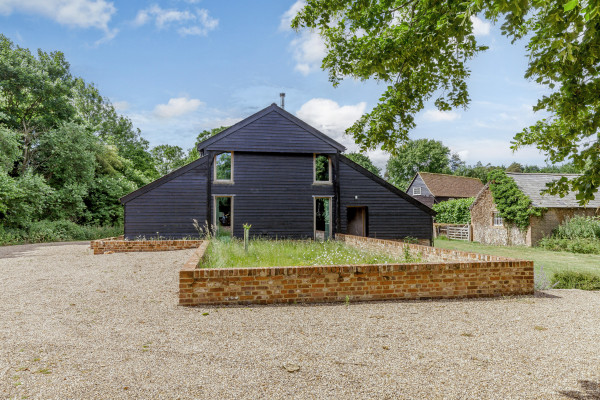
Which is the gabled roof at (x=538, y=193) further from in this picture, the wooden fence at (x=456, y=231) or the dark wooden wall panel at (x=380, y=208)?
the dark wooden wall panel at (x=380, y=208)

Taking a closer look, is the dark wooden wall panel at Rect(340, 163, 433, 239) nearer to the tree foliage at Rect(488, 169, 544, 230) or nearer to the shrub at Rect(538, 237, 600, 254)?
the shrub at Rect(538, 237, 600, 254)

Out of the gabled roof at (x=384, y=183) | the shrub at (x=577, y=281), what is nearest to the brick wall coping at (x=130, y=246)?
the gabled roof at (x=384, y=183)

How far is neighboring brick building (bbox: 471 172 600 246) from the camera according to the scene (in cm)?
2112

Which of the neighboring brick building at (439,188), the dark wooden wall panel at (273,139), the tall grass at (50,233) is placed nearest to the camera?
the dark wooden wall panel at (273,139)

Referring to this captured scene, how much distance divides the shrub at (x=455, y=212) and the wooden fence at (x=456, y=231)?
0.69m

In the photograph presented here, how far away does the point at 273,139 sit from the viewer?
17031 mm

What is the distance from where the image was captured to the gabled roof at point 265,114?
1653 cm

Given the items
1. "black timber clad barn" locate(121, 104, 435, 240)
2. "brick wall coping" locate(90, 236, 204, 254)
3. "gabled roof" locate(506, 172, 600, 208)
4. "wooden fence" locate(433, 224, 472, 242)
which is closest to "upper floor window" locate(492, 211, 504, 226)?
"wooden fence" locate(433, 224, 472, 242)

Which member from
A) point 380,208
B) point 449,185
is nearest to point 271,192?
point 380,208

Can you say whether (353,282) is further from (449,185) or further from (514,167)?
(514,167)

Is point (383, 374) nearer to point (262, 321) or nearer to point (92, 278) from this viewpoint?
point (262, 321)

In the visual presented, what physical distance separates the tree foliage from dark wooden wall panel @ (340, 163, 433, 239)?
7.70 meters

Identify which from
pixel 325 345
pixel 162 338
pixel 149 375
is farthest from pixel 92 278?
pixel 325 345

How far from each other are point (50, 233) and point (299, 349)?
22.0 m
